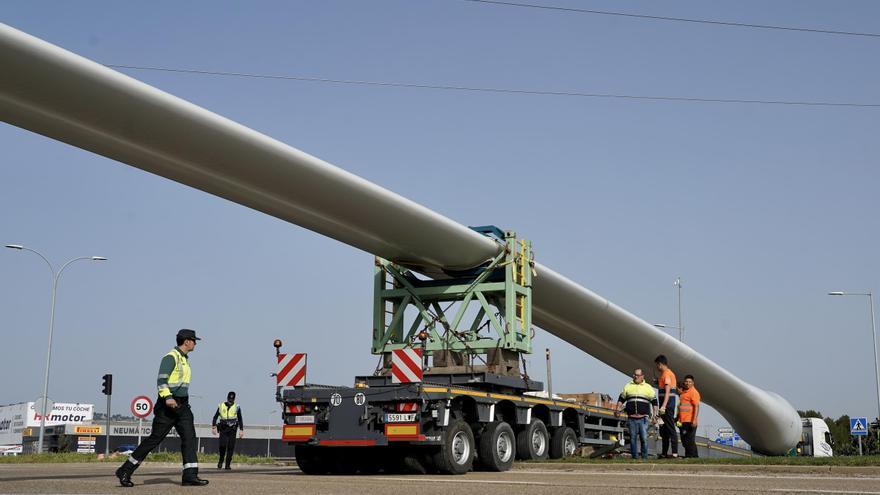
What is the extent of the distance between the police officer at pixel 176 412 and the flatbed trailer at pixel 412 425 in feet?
10.8

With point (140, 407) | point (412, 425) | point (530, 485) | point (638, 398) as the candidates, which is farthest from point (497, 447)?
point (140, 407)

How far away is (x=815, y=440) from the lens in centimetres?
2844

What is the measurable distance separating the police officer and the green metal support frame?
667cm

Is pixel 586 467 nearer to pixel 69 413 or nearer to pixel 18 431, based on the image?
pixel 18 431

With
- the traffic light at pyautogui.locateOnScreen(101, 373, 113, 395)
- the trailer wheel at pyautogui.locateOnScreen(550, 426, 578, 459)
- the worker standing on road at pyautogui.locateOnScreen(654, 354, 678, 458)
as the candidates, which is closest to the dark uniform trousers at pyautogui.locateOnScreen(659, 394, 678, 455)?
the worker standing on road at pyautogui.locateOnScreen(654, 354, 678, 458)

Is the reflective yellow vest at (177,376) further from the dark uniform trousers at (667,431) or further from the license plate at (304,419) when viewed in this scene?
the dark uniform trousers at (667,431)

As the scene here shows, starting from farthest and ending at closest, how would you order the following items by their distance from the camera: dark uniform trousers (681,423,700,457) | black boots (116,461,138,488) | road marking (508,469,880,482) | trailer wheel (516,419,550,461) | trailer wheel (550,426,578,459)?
dark uniform trousers (681,423,700,457), trailer wheel (550,426,578,459), trailer wheel (516,419,550,461), road marking (508,469,880,482), black boots (116,461,138,488)

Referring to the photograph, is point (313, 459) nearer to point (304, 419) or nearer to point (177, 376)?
point (304, 419)

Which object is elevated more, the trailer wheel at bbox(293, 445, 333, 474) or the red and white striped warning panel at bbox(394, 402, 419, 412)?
the red and white striped warning panel at bbox(394, 402, 419, 412)

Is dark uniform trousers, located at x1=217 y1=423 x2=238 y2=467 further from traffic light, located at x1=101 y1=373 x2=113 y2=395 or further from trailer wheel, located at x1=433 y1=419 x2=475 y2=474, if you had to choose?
traffic light, located at x1=101 y1=373 x2=113 y2=395

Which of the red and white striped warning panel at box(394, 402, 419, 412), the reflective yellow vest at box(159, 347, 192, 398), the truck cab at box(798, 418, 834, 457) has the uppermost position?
the reflective yellow vest at box(159, 347, 192, 398)

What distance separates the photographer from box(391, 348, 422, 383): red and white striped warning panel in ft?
43.4

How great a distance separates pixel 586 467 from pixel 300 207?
5.40 meters

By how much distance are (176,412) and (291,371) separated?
420 centimetres
